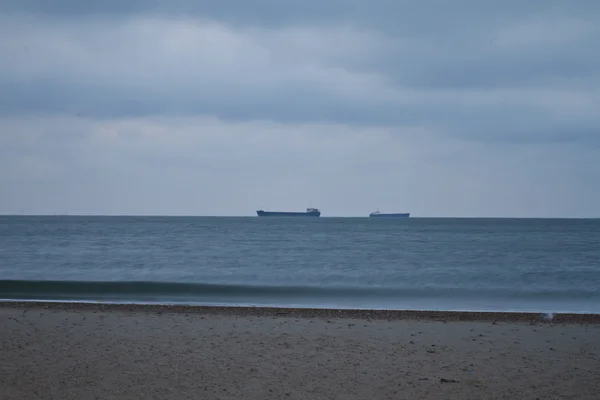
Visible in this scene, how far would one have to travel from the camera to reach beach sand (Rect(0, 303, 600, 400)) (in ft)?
22.3

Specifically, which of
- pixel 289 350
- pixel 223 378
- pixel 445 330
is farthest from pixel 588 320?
pixel 223 378

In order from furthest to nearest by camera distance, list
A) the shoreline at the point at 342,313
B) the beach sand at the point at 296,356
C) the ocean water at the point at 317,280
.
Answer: the ocean water at the point at 317,280, the shoreline at the point at 342,313, the beach sand at the point at 296,356

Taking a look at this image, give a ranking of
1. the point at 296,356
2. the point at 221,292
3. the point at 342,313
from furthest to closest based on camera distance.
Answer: the point at 221,292 → the point at 342,313 → the point at 296,356


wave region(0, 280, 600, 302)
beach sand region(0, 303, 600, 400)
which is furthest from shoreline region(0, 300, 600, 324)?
wave region(0, 280, 600, 302)

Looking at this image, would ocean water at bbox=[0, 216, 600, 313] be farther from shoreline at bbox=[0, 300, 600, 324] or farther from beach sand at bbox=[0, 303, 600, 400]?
beach sand at bbox=[0, 303, 600, 400]

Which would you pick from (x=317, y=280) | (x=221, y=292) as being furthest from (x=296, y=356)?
(x=317, y=280)

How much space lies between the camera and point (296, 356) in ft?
27.7

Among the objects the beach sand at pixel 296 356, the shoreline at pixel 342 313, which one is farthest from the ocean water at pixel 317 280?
the beach sand at pixel 296 356

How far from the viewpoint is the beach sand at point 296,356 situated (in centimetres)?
681

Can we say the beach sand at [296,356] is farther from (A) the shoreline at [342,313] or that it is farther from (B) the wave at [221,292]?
(B) the wave at [221,292]

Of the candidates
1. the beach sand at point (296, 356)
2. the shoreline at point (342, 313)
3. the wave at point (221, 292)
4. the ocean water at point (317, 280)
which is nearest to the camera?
the beach sand at point (296, 356)

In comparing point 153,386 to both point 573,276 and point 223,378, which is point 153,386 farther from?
point 573,276

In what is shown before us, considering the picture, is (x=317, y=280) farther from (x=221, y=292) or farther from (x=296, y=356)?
(x=296, y=356)

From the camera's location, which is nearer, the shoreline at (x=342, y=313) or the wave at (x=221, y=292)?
the shoreline at (x=342, y=313)
